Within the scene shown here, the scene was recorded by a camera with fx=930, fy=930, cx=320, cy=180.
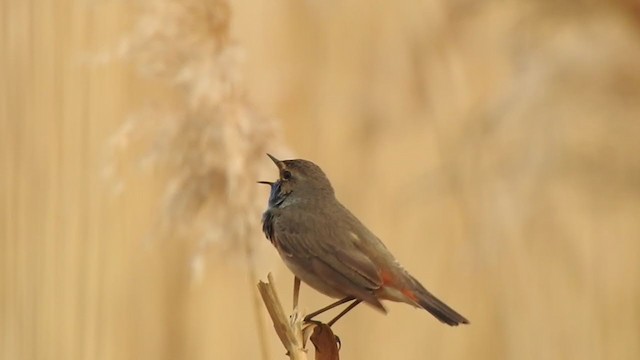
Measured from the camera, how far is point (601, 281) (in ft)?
4.92

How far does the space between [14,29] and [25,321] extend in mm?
465

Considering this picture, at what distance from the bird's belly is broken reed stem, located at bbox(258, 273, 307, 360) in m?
0.14

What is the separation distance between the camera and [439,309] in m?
0.77

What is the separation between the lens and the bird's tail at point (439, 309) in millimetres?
728

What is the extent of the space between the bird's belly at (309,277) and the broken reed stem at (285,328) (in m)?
0.14

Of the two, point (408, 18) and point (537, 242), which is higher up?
point (408, 18)

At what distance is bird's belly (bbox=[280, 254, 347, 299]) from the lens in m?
0.79

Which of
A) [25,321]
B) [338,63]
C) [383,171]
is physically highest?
[338,63]

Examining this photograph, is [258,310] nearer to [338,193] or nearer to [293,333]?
[293,333]

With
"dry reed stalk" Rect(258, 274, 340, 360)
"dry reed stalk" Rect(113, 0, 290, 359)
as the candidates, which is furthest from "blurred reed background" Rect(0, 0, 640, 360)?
"dry reed stalk" Rect(258, 274, 340, 360)

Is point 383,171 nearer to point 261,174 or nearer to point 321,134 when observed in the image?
point 321,134

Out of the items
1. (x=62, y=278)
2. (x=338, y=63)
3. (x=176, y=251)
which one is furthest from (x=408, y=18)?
(x=62, y=278)

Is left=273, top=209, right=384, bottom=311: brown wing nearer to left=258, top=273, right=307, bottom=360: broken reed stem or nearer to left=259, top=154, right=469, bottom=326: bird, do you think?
left=259, top=154, right=469, bottom=326: bird

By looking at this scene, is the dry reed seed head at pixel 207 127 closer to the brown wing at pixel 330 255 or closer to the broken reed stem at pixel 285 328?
the brown wing at pixel 330 255
